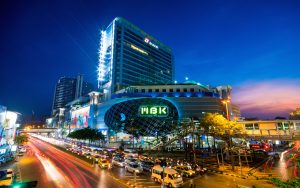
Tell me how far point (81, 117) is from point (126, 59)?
57218 millimetres

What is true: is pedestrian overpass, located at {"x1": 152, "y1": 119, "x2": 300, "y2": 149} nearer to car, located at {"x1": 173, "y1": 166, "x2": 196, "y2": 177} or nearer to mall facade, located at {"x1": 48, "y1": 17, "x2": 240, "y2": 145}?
car, located at {"x1": 173, "y1": 166, "x2": 196, "y2": 177}

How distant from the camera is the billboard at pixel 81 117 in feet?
452

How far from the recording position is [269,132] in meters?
39.9

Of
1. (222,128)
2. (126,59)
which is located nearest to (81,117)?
(126,59)

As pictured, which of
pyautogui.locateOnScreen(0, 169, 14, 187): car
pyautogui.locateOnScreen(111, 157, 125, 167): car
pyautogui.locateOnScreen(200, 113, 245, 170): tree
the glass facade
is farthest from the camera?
the glass facade

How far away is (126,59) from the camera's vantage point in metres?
139

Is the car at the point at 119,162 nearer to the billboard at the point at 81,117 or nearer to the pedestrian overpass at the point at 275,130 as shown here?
the pedestrian overpass at the point at 275,130

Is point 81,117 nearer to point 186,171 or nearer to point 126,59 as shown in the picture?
point 126,59

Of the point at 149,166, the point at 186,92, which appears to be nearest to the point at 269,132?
the point at 149,166

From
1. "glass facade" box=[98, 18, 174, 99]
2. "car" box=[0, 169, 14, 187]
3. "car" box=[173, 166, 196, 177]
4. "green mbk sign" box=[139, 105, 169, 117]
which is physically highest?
"glass facade" box=[98, 18, 174, 99]

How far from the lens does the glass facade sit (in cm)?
13375

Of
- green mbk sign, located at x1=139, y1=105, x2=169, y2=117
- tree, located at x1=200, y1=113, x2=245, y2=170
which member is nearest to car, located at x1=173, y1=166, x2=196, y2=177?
tree, located at x1=200, y1=113, x2=245, y2=170

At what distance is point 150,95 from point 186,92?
21.6 meters

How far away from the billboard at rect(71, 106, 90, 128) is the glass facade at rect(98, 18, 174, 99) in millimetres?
21429
